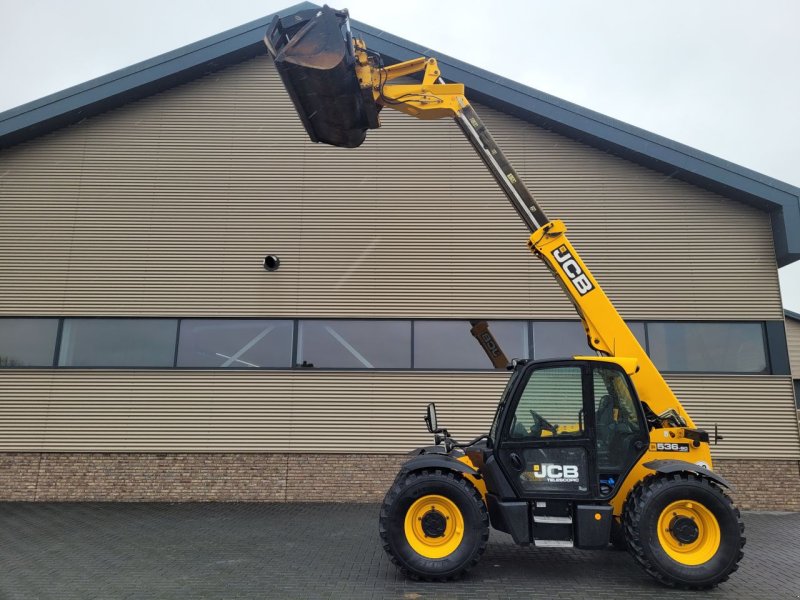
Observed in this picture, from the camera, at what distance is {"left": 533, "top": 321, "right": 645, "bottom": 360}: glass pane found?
34.5 ft

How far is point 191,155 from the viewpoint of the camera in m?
11.4

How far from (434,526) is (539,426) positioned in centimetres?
143

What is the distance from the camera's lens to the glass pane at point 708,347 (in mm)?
10367

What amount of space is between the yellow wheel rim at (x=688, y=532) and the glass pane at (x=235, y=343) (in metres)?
6.88

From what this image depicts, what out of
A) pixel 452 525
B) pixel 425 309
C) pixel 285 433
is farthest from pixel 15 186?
pixel 452 525

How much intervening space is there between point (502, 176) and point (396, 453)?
5652 mm

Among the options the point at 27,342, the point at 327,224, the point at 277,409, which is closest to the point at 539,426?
the point at 277,409

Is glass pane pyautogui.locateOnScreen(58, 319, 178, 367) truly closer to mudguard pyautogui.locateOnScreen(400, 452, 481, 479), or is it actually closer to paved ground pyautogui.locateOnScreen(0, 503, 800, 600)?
paved ground pyautogui.locateOnScreen(0, 503, 800, 600)

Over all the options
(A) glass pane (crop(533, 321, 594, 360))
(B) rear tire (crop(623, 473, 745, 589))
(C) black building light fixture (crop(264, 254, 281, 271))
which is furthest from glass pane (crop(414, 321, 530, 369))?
(B) rear tire (crop(623, 473, 745, 589))

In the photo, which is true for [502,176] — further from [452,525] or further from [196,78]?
[196,78]

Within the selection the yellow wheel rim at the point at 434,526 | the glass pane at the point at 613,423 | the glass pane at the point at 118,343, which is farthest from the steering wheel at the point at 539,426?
the glass pane at the point at 118,343

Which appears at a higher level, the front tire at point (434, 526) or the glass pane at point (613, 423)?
the glass pane at point (613, 423)

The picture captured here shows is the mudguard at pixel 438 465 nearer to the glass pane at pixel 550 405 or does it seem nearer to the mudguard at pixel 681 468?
the glass pane at pixel 550 405


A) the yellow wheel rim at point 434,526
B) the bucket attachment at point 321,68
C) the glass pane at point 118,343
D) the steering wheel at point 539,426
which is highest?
the bucket attachment at point 321,68
